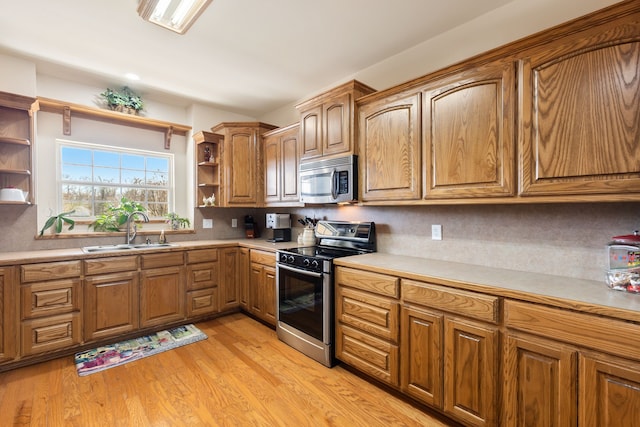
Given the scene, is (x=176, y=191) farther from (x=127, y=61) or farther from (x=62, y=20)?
(x=62, y=20)

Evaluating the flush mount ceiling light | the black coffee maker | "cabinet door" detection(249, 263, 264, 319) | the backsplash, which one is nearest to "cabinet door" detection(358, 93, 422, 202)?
the backsplash

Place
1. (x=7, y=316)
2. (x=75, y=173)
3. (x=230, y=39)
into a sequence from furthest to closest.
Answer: (x=75, y=173), (x=230, y=39), (x=7, y=316)

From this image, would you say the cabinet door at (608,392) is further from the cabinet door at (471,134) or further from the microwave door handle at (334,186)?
the microwave door handle at (334,186)

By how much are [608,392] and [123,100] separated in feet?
14.7

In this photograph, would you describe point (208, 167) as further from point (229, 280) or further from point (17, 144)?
point (17, 144)

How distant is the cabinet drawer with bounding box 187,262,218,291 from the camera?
129 inches

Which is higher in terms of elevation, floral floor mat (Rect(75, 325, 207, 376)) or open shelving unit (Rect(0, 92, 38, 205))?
open shelving unit (Rect(0, 92, 38, 205))

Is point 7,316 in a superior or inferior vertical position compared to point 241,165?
inferior

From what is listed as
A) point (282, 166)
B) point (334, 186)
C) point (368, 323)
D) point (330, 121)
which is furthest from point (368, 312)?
point (282, 166)

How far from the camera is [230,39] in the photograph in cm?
243

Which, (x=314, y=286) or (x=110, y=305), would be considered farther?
(x=110, y=305)

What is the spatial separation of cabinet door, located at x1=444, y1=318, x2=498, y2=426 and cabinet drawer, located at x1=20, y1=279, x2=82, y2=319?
305cm

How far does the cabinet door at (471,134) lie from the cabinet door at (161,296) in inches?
107

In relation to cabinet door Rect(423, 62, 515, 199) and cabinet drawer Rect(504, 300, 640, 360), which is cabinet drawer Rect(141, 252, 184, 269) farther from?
cabinet drawer Rect(504, 300, 640, 360)
